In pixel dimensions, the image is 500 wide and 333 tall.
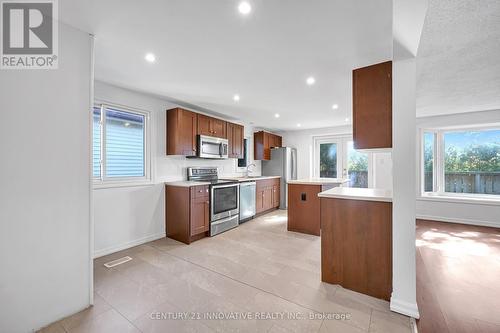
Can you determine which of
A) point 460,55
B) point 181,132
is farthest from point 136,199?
point 460,55

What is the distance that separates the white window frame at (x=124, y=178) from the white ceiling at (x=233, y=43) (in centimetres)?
38

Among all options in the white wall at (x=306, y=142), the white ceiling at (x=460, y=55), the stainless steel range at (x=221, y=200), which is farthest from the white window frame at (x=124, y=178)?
Result: the white wall at (x=306, y=142)

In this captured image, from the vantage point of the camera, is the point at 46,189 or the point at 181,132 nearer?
the point at 46,189

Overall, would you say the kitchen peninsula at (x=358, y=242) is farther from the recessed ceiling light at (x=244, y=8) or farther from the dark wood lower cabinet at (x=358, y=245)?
the recessed ceiling light at (x=244, y=8)

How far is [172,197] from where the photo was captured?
141 inches

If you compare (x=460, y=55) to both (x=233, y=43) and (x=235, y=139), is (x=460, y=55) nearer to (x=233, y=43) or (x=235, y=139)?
(x=233, y=43)

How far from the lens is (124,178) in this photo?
3.21 meters

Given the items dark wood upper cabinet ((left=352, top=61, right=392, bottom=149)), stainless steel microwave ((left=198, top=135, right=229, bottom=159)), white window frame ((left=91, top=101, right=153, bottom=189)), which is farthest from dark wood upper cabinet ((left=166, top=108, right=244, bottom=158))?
dark wood upper cabinet ((left=352, top=61, right=392, bottom=149))

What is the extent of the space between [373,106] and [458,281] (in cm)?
214

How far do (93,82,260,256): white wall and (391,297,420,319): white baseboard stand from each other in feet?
11.0

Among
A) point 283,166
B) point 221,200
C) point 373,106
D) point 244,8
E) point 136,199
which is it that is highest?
point 244,8

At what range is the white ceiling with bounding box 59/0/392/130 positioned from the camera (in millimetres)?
1541

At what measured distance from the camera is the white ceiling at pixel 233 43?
154 cm

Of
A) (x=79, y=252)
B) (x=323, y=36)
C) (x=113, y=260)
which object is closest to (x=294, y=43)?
(x=323, y=36)
